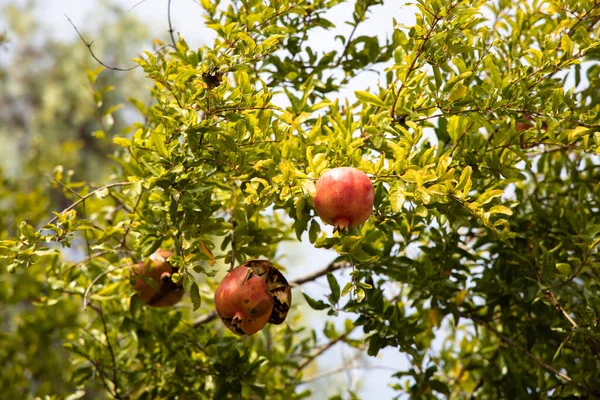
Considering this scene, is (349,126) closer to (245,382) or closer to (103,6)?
(245,382)

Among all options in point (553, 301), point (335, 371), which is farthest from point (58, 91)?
point (553, 301)

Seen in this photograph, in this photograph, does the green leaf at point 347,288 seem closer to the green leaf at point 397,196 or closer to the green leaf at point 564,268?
the green leaf at point 397,196

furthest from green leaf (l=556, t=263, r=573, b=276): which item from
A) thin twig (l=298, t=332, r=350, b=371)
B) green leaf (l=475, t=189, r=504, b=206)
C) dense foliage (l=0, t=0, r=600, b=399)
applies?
thin twig (l=298, t=332, r=350, b=371)

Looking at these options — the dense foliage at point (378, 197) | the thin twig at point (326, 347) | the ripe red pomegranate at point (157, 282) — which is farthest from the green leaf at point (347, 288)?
the thin twig at point (326, 347)

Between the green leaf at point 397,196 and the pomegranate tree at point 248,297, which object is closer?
the green leaf at point 397,196

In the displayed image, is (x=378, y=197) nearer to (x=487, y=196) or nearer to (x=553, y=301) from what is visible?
(x=487, y=196)

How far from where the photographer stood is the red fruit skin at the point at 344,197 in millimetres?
1446

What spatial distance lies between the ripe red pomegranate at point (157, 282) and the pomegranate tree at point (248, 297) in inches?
19.1

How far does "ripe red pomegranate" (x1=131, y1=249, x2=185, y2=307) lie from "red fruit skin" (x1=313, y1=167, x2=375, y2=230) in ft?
2.58

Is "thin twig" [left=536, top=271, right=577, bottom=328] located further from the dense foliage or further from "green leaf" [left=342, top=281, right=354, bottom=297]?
"green leaf" [left=342, top=281, right=354, bottom=297]

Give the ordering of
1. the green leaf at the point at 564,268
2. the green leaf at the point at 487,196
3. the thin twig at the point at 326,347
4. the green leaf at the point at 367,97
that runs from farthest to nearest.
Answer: the thin twig at the point at 326,347, the green leaf at the point at 564,268, the green leaf at the point at 367,97, the green leaf at the point at 487,196

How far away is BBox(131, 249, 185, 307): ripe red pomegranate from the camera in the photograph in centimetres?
207

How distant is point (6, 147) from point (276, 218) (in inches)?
222

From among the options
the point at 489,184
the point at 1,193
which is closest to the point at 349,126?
the point at 489,184
